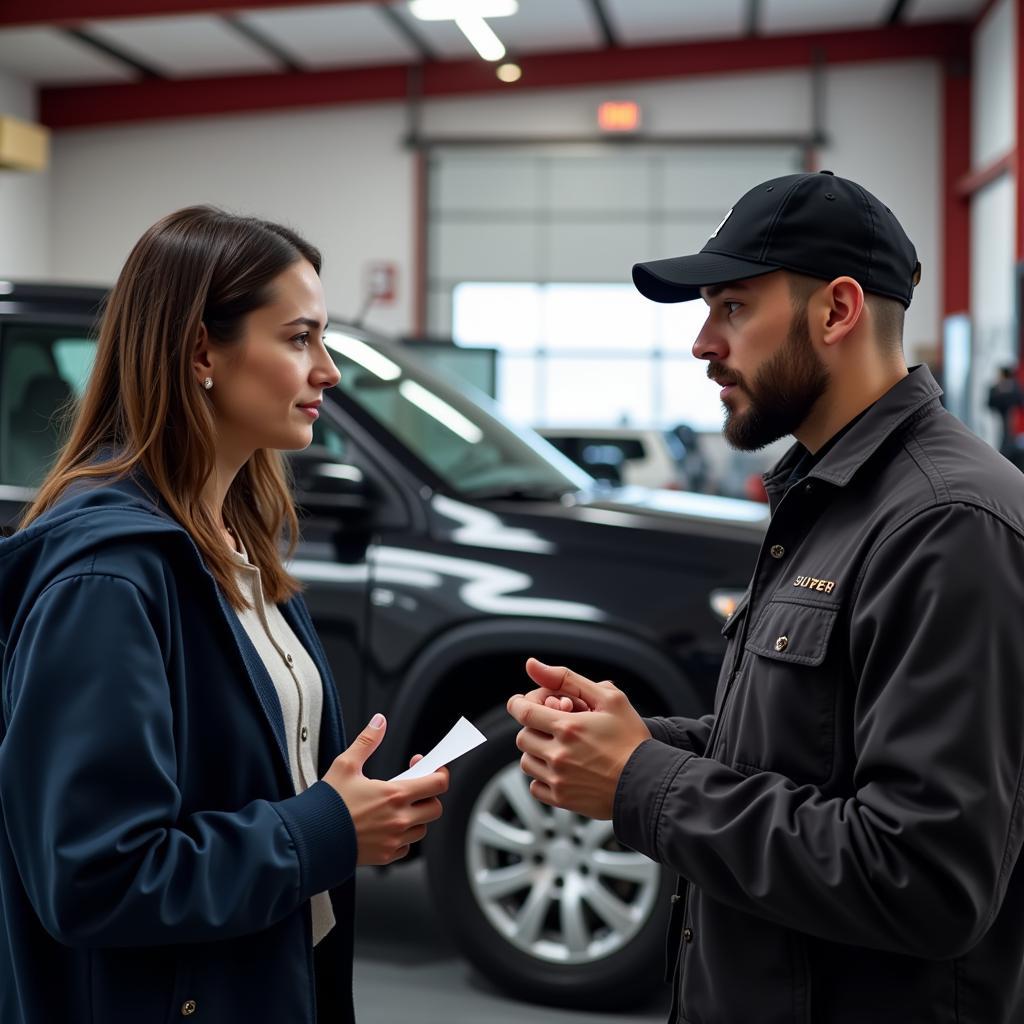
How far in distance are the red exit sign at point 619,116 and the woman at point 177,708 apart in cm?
1725

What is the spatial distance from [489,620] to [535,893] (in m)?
0.74

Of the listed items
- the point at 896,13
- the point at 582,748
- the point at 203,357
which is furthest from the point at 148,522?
the point at 896,13

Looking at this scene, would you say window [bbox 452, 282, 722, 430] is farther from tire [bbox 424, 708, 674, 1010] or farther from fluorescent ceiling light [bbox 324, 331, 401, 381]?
tire [bbox 424, 708, 674, 1010]

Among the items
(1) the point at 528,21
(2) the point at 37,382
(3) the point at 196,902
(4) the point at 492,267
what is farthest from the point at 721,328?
(4) the point at 492,267

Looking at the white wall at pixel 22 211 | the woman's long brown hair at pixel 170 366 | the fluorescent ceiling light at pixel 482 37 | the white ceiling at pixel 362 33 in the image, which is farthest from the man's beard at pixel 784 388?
the white wall at pixel 22 211

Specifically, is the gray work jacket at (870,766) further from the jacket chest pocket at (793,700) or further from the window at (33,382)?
the window at (33,382)

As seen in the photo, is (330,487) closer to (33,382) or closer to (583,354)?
(33,382)

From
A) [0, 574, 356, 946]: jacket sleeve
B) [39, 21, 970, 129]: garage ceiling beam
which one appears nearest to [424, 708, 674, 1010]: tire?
[0, 574, 356, 946]: jacket sleeve

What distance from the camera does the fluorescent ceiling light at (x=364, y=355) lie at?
168 inches

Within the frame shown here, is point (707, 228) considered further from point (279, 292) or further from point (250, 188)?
point (279, 292)

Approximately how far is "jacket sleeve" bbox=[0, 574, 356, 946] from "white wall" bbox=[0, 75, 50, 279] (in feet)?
56.2

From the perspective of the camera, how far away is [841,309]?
173 cm

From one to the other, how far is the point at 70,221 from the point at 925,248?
1126 centimetres

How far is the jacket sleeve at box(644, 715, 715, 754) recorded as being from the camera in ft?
6.63
